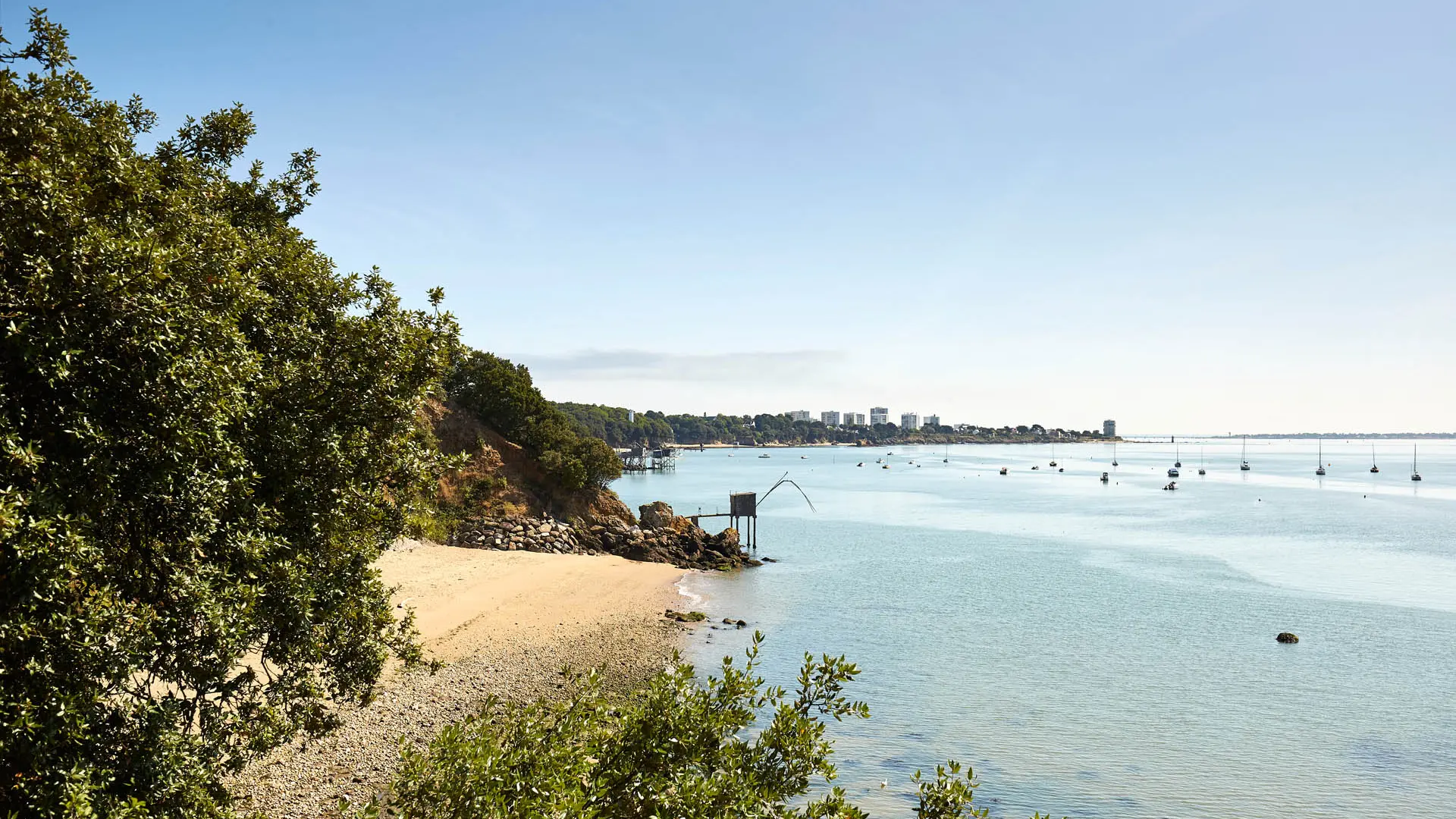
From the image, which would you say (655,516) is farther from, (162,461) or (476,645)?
(162,461)

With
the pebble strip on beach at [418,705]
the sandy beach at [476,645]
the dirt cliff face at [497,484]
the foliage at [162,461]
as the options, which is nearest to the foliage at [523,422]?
the dirt cliff face at [497,484]

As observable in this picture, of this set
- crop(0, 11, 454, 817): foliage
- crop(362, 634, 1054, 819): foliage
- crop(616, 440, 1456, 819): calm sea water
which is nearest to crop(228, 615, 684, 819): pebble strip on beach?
crop(362, 634, 1054, 819): foliage

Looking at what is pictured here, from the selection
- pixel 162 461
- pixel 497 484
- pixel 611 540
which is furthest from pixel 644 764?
pixel 497 484

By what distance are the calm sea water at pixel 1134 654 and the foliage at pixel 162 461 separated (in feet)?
43.9

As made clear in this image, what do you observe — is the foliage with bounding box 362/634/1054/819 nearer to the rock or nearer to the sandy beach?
the sandy beach

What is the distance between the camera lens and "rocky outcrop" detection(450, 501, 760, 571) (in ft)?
167

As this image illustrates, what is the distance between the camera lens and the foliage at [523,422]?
2328 inches

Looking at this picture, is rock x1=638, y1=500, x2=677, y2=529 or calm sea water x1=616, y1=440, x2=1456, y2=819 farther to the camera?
rock x1=638, y1=500, x2=677, y2=529

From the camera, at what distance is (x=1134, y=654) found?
1300 inches

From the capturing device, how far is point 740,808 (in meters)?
7.25

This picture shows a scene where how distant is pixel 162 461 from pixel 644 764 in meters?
5.20

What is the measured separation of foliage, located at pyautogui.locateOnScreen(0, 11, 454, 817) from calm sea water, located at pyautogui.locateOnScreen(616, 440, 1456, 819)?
1338 cm

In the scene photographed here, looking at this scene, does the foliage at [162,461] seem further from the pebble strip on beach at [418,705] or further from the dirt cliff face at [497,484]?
the dirt cliff face at [497,484]

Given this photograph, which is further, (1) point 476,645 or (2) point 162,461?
(1) point 476,645
